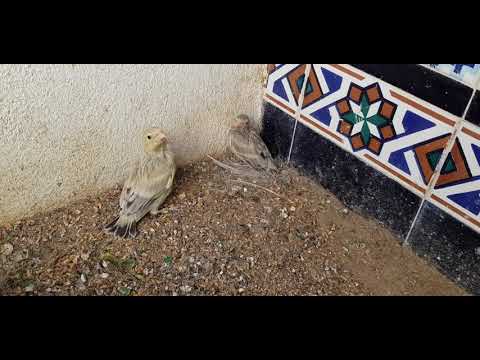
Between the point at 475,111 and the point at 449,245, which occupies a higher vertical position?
the point at 475,111

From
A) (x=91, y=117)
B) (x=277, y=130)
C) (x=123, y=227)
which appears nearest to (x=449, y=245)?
(x=277, y=130)

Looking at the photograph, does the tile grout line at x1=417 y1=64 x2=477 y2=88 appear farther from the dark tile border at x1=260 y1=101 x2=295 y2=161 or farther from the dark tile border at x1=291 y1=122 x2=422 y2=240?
the dark tile border at x1=260 y1=101 x2=295 y2=161

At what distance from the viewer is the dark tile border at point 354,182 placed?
3109 millimetres

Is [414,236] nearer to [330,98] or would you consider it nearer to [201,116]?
[330,98]

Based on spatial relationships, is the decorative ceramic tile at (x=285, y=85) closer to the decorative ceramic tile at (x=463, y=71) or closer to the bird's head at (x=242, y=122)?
the bird's head at (x=242, y=122)

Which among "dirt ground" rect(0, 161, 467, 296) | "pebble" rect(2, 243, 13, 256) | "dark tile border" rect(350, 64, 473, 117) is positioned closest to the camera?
"dark tile border" rect(350, 64, 473, 117)

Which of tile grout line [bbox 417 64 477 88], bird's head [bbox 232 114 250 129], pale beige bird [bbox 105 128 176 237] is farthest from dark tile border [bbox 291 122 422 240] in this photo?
pale beige bird [bbox 105 128 176 237]

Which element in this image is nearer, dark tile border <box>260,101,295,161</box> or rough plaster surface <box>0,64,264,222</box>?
rough plaster surface <box>0,64,264,222</box>

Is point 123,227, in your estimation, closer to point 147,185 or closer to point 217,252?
point 147,185

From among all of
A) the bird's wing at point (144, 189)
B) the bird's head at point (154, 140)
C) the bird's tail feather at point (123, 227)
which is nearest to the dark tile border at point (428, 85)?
the bird's head at point (154, 140)

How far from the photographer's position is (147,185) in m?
3.21

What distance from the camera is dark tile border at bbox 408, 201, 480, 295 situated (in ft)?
9.20

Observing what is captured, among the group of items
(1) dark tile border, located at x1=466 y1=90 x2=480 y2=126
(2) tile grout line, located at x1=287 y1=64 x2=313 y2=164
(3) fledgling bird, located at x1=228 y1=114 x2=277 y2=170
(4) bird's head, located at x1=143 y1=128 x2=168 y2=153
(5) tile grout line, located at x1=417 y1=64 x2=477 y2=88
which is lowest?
(3) fledgling bird, located at x1=228 y1=114 x2=277 y2=170

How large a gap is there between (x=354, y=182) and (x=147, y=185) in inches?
57.3
